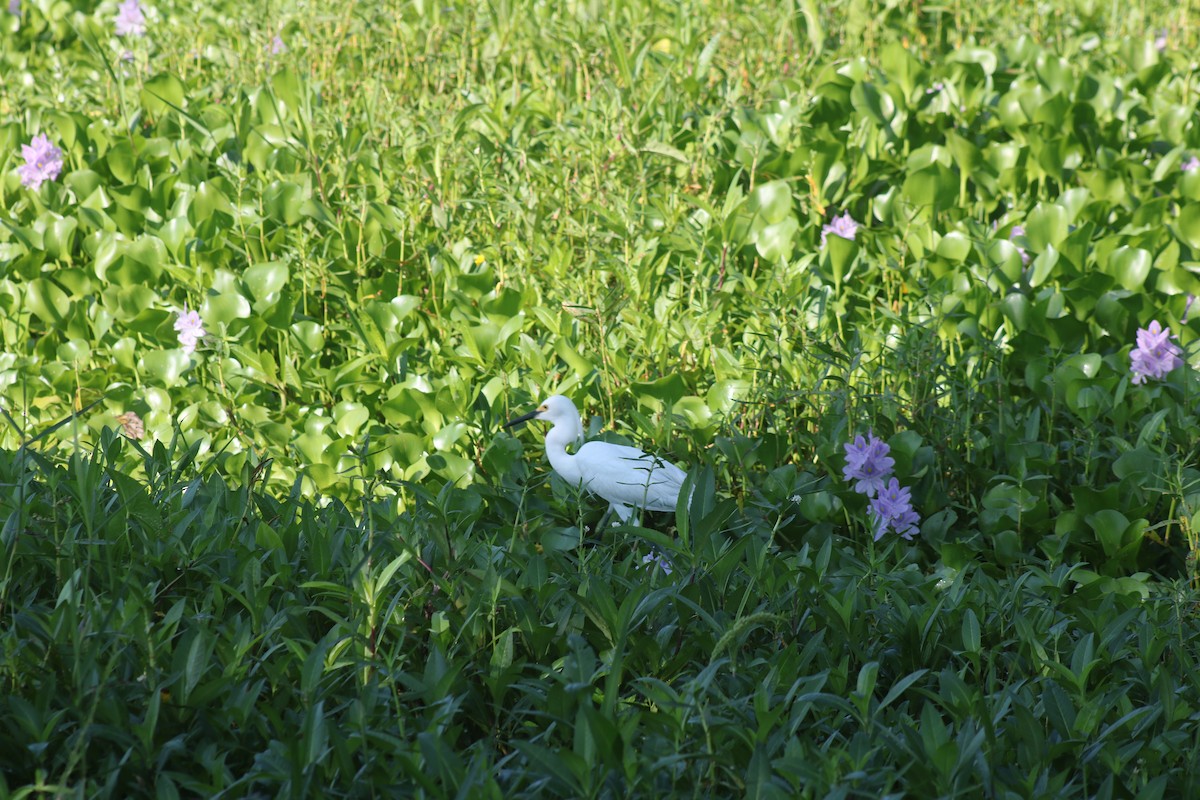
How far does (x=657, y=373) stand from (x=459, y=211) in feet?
3.21

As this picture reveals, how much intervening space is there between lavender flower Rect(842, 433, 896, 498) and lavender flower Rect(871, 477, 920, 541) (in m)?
0.03

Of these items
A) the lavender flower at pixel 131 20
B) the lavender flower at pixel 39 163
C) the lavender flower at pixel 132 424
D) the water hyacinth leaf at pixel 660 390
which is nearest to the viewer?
the water hyacinth leaf at pixel 660 390

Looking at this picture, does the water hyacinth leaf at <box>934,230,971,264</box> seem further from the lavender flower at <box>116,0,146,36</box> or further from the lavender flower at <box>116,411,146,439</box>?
the lavender flower at <box>116,0,146,36</box>

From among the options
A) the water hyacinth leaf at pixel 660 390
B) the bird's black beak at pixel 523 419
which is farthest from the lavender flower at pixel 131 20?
the water hyacinth leaf at pixel 660 390

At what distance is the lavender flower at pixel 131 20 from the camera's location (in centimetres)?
532

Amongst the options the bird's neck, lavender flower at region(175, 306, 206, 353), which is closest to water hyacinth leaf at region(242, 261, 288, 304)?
lavender flower at region(175, 306, 206, 353)

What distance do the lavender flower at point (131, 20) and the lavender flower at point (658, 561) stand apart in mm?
3998

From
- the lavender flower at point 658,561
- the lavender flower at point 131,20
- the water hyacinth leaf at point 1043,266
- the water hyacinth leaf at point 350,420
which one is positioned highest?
the lavender flower at point 131,20

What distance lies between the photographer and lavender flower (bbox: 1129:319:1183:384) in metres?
3.19

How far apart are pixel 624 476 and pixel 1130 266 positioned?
181 cm

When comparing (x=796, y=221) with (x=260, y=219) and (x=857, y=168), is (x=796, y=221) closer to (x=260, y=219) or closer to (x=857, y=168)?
(x=857, y=168)

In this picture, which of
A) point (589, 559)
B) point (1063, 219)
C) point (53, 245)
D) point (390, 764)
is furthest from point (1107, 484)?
point (53, 245)

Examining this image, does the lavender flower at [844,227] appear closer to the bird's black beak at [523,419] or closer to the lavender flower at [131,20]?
the bird's black beak at [523,419]

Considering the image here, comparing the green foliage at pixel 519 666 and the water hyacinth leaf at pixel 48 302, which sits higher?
the green foliage at pixel 519 666
